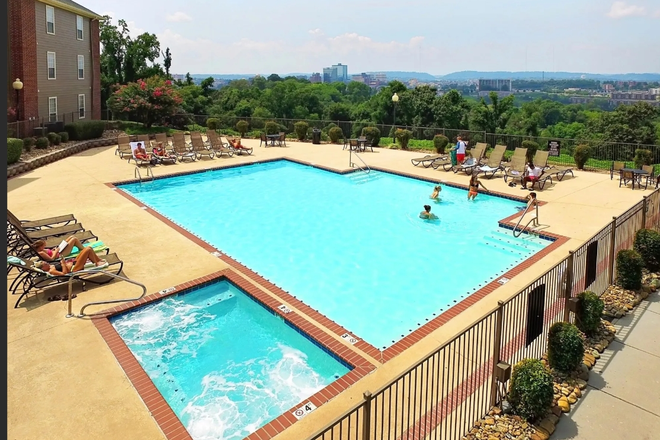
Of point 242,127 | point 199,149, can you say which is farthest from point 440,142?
point 242,127

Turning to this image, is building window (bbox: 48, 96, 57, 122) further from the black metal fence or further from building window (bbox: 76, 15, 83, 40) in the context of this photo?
the black metal fence

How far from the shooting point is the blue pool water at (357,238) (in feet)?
27.0

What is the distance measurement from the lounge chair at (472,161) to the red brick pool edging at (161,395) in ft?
36.7

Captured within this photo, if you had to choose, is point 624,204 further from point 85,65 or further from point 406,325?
point 85,65

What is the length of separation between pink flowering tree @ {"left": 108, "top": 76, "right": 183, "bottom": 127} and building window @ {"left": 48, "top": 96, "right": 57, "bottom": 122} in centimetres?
287

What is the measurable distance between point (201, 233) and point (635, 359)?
8.89 metres

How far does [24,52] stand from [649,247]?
81.9 feet

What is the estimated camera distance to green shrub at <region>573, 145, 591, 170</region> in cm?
1736

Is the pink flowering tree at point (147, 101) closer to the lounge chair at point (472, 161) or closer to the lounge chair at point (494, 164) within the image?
the lounge chair at point (472, 161)

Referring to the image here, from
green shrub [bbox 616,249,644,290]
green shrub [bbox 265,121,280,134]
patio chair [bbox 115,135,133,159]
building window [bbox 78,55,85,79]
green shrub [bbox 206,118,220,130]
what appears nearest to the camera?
green shrub [bbox 616,249,644,290]

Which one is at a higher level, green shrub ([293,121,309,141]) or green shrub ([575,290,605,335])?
green shrub ([293,121,309,141])

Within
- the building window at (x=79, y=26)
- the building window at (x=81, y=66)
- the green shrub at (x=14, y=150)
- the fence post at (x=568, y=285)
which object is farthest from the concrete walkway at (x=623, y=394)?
the building window at (x=79, y=26)

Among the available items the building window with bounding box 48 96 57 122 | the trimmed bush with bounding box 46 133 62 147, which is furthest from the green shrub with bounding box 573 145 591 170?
the building window with bounding box 48 96 57 122

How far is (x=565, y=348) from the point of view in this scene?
543 centimetres
